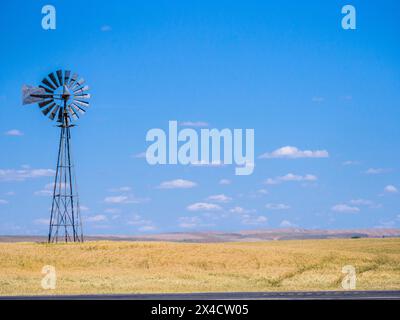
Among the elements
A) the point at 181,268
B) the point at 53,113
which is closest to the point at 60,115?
the point at 53,113

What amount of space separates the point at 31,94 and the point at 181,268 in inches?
885

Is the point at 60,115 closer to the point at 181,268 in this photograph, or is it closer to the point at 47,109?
the point at 47,109

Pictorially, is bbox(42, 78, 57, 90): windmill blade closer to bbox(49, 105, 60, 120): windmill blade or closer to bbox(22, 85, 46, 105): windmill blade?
bbox(22, 85, 46, 105): windmill blade

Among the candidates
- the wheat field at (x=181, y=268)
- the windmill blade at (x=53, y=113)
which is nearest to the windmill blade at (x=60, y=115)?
the windmill blade at (x=53, y=113)

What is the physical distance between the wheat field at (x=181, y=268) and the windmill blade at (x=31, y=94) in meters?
13.9

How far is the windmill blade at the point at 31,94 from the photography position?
6675cm

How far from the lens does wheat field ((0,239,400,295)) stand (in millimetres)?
45156

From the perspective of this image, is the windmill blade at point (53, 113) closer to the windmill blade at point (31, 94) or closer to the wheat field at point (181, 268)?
the windmill blade at point (31, 94)

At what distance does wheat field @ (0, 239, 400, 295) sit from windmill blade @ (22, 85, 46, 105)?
1388 centimetres

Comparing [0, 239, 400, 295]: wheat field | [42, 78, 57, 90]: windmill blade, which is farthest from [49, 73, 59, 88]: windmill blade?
[0, 239, 400, 295]: wheat field

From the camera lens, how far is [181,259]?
61.3 metres
